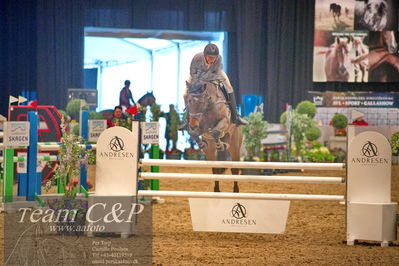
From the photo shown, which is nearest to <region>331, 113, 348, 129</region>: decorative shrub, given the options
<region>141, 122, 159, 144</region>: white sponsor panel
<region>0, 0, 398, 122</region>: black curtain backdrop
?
<region>0, 0, 398, 122</region>: black curtain backdrop

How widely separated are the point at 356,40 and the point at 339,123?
3.19 metres

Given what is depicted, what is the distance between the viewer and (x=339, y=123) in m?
13.6

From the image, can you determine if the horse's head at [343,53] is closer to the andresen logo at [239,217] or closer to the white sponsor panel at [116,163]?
the andresen logo at [239,217]

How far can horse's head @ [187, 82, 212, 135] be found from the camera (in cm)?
583

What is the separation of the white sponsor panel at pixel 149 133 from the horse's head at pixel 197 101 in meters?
0.87

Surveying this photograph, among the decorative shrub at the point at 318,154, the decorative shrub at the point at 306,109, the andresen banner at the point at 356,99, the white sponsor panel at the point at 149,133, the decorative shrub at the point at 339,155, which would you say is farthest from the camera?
the andresen banner at the point at 356,99

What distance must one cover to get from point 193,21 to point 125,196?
11.3 meters

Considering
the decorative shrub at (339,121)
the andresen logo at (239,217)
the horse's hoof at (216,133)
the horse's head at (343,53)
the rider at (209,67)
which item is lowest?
the andresen logo at (239,217)

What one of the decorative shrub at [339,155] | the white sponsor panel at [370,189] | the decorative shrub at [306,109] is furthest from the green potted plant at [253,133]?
the white sponsor panel at [370,189]

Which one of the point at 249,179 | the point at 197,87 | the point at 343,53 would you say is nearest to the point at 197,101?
the point at 197,87

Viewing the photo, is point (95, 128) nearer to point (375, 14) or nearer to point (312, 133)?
point (312, 133)

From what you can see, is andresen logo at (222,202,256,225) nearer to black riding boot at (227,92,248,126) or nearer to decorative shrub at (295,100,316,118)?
black riding boot at (227,92,248,126)

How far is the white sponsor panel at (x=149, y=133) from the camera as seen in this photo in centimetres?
671

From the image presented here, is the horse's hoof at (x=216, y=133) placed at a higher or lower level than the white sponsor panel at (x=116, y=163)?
higher
